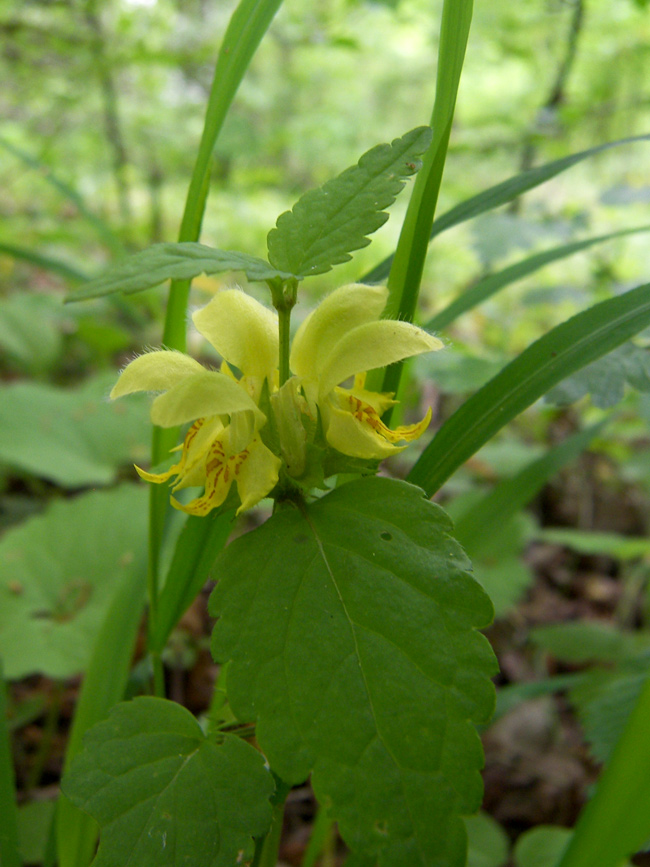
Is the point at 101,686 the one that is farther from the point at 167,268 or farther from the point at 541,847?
the point at 541,847

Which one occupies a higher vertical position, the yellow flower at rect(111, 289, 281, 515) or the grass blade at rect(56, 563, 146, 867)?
the yellow flower at rect(111, 289, 281, 515)

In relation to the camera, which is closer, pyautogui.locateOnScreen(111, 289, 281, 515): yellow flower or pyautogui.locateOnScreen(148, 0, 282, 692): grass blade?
pyautogui.locateOnScreen(111, 289, 281, 515): yellow flower

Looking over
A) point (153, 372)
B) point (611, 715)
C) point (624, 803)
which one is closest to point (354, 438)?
point (153, 372)

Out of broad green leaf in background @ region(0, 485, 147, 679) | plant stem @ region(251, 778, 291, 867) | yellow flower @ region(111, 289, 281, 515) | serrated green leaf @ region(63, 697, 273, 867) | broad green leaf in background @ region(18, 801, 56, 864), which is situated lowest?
broad green leaf in background @ region(18, 801, 56, 864)

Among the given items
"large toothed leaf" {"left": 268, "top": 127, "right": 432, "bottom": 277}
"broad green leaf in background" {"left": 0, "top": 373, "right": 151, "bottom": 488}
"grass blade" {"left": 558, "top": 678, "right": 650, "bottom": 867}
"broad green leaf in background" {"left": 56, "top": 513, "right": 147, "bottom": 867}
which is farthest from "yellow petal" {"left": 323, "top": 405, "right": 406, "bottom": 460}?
"broad green leaf in background" {"left": 0, "top": 373, "right": 151, "bottom": 488}

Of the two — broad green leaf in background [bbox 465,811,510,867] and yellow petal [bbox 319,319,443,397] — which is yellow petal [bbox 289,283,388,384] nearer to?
yellow petal [bbox 319,319,443,397]

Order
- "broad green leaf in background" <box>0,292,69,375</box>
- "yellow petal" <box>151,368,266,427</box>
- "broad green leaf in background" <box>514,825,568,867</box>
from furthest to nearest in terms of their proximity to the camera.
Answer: "broad green leaf in background" <box>0,292,69,375</box>
"broad green leaf in background" <box>514,825,568,867</box>
"yellow petal" <box>151,368,266,427</box>
